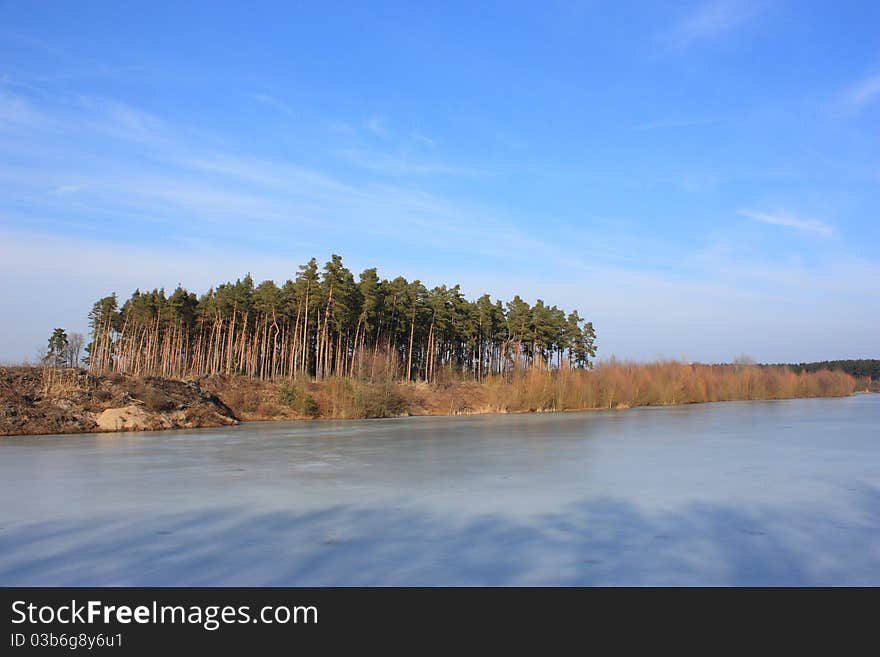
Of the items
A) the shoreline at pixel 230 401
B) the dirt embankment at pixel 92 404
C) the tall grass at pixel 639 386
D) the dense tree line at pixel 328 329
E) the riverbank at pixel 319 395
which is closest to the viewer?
the dirt embankment at pixel 92 404

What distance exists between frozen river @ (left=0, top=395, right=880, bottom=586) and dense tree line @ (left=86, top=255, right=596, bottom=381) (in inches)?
922

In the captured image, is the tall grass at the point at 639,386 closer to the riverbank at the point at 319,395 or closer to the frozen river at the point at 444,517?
the riverbank at the point at 319,395

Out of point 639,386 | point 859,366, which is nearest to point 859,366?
point 859,366

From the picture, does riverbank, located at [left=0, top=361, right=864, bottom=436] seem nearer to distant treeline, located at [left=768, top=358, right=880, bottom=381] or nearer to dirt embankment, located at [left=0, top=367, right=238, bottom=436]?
dirt embankment, located at [left=0, top=367, right=238, bottom=436]

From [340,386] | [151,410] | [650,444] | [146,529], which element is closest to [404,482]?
[146,529]

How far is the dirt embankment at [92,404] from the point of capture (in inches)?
704

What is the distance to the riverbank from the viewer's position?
18.8 meters

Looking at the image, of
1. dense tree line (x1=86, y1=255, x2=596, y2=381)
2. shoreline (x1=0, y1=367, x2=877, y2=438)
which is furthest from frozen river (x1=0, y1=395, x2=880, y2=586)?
dense tree line (x1=86, y1=255, x2=596, y2=381)

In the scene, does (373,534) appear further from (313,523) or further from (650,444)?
(650,444)

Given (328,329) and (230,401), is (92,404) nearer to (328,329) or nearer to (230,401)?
(230,401)

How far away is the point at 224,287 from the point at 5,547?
40.8 metres

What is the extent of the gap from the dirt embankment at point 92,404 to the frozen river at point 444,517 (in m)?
6.76

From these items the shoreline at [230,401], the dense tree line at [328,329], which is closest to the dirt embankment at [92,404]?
the shoreline at [230,401]

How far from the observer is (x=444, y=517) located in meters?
5.88
